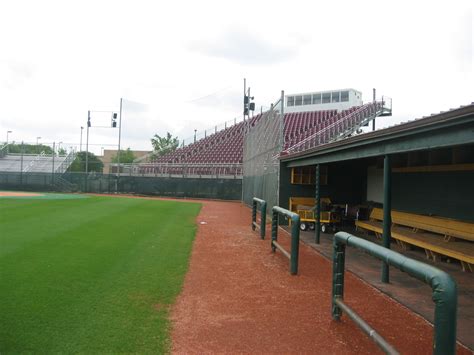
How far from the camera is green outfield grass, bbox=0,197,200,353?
410 centimetres

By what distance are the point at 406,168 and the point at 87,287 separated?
934 cm

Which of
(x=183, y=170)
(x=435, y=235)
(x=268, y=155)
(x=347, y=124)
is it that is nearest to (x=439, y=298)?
(x=435, y=235)

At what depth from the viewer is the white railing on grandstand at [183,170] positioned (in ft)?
107

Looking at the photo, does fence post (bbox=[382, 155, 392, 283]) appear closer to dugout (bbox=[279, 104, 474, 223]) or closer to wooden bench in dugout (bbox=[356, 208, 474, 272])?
dugout (bbox=[279, 104, 474, 223])

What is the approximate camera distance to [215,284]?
6.48 metres

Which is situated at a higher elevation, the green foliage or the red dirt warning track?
the green foliage

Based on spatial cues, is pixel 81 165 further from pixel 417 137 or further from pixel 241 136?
pixel 417 137

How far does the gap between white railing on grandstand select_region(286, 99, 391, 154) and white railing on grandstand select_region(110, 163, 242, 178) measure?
7602mm

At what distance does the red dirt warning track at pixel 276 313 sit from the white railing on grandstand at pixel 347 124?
55.8ft

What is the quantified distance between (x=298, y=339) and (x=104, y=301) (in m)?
2.48

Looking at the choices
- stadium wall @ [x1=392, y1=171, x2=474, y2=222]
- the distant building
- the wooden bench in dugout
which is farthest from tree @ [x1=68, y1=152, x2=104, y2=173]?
the wooden bench in dugout

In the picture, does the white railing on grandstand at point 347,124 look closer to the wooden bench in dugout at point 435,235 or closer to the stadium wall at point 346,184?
the stadium wall at point 346,184

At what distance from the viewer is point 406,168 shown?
11.9 meters

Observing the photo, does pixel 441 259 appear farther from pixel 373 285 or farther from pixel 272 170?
pixel 272 170
